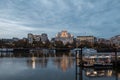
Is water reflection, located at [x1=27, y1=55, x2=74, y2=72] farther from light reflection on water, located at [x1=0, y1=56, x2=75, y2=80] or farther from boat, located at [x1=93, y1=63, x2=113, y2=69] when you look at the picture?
boat, located at [x1=93, y1=63, x2=113, y2=69]

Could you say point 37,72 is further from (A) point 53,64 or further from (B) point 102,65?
(A) point 53,64

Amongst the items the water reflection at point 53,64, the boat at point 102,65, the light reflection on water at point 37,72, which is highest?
the boat at point 102,65

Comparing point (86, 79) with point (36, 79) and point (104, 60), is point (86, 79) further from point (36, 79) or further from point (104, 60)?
point (104, 60)

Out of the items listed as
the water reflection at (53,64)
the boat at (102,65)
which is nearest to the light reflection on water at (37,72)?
the water reflection at (53,64)

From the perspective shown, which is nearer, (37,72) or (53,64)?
(37,72)

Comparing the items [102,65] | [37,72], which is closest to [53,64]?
[102,65]

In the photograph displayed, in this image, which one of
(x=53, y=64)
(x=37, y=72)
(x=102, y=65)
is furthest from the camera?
(x=53, y=64)

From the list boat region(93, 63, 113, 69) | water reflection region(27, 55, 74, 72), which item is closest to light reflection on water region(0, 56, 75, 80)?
water reflection region(27, 55, 74, 72)

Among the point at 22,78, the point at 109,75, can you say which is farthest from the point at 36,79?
the point at 109,75

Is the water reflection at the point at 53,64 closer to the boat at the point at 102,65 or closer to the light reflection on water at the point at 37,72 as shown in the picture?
the light reflection on water at the point at 37,72

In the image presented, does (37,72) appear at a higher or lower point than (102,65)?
lower

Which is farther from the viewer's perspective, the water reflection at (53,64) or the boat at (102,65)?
the water reflection at (53,64)

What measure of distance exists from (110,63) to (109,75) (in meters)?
10.9

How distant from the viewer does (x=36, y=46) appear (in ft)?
619
